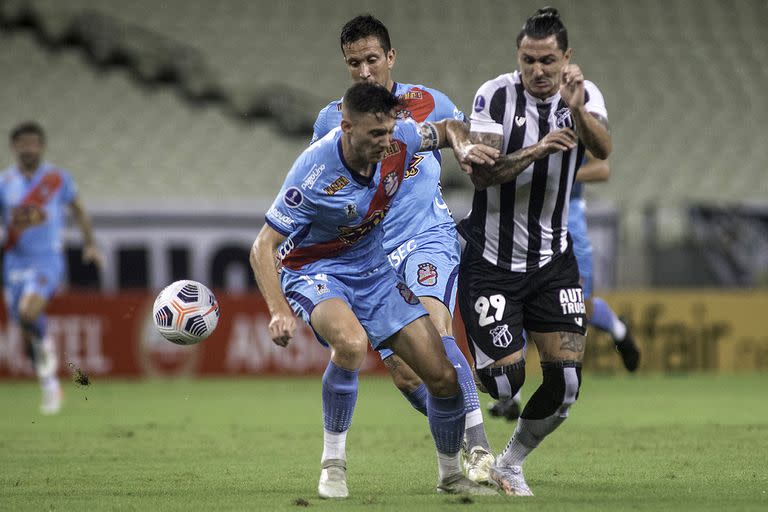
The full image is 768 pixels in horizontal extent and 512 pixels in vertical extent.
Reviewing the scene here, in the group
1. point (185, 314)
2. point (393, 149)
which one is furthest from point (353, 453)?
point (393, 149)

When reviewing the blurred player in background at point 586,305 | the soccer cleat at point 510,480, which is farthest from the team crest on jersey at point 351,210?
the blurred player in background at point 586,305

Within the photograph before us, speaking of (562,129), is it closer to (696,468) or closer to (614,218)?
(696,468)

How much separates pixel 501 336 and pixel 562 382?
1.36 ft

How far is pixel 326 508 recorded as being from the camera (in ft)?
18.5

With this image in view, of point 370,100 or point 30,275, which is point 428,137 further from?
point 30,275

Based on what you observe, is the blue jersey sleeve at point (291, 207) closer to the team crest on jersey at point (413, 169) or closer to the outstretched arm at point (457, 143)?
the outstretched arm at point (457, 143)

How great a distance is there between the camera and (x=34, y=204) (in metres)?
13.3

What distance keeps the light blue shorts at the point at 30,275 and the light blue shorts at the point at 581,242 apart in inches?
223

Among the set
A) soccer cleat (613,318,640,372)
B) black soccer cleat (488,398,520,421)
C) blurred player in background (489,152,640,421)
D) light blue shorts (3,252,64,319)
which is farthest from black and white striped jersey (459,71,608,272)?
light blue shorts (3,252,64,319)

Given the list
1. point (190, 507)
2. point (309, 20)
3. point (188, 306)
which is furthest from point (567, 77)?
point (309, 20)

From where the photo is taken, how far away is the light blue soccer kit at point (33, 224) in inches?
519

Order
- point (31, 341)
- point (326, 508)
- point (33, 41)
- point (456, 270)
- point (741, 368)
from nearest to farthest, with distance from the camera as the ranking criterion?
1. point (326, 508)
2. point (456, 270)
3. point (31, 341)
4. point (741, 368)
5. point (33, 41)

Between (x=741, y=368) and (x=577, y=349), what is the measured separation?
34.0ft

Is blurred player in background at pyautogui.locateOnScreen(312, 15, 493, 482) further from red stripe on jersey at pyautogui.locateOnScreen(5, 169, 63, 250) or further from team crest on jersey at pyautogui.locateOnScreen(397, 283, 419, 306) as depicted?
red stripe on jersey at pyautogui.locateOnScreen(5, 169, 63, 250)
